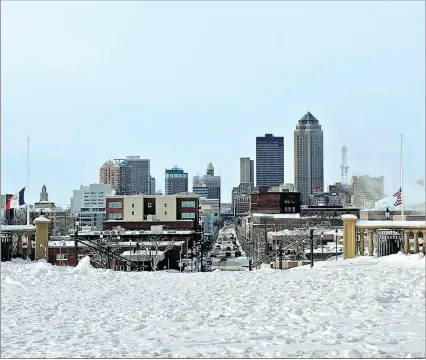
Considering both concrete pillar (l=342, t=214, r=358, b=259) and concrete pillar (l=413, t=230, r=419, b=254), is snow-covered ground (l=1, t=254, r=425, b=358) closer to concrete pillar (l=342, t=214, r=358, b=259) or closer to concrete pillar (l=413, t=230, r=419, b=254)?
concrete pillar (l=413, t=230, r=419, b=254)

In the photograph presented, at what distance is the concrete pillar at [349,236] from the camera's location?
18969mm

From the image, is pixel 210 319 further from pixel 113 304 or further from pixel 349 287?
pixel 349 287

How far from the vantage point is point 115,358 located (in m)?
7.91

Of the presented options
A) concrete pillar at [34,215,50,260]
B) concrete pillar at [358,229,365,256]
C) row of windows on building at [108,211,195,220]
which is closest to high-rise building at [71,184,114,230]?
row of windows on building at [108,211,195,220]

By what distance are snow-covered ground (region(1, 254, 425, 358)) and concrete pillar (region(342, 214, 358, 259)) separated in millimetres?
2998

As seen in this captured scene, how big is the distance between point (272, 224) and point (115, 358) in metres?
100

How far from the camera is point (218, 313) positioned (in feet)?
34.4

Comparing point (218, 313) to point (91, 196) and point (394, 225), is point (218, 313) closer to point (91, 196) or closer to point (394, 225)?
point (394, 225)

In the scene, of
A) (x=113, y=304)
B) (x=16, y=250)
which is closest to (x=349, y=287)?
(x=113, y=304)

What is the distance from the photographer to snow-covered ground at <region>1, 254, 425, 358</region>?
27.2ft

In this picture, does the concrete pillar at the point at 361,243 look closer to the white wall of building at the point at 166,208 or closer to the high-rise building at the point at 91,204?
the white wall of building at the point at 166,208

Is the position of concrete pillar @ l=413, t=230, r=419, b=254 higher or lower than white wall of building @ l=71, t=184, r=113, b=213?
lower

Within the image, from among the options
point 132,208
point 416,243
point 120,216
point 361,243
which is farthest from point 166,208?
point 416,243

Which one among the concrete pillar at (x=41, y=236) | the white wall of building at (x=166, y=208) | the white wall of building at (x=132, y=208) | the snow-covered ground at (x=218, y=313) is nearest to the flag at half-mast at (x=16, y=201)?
the concrete pillar at (x=41, y=236)
